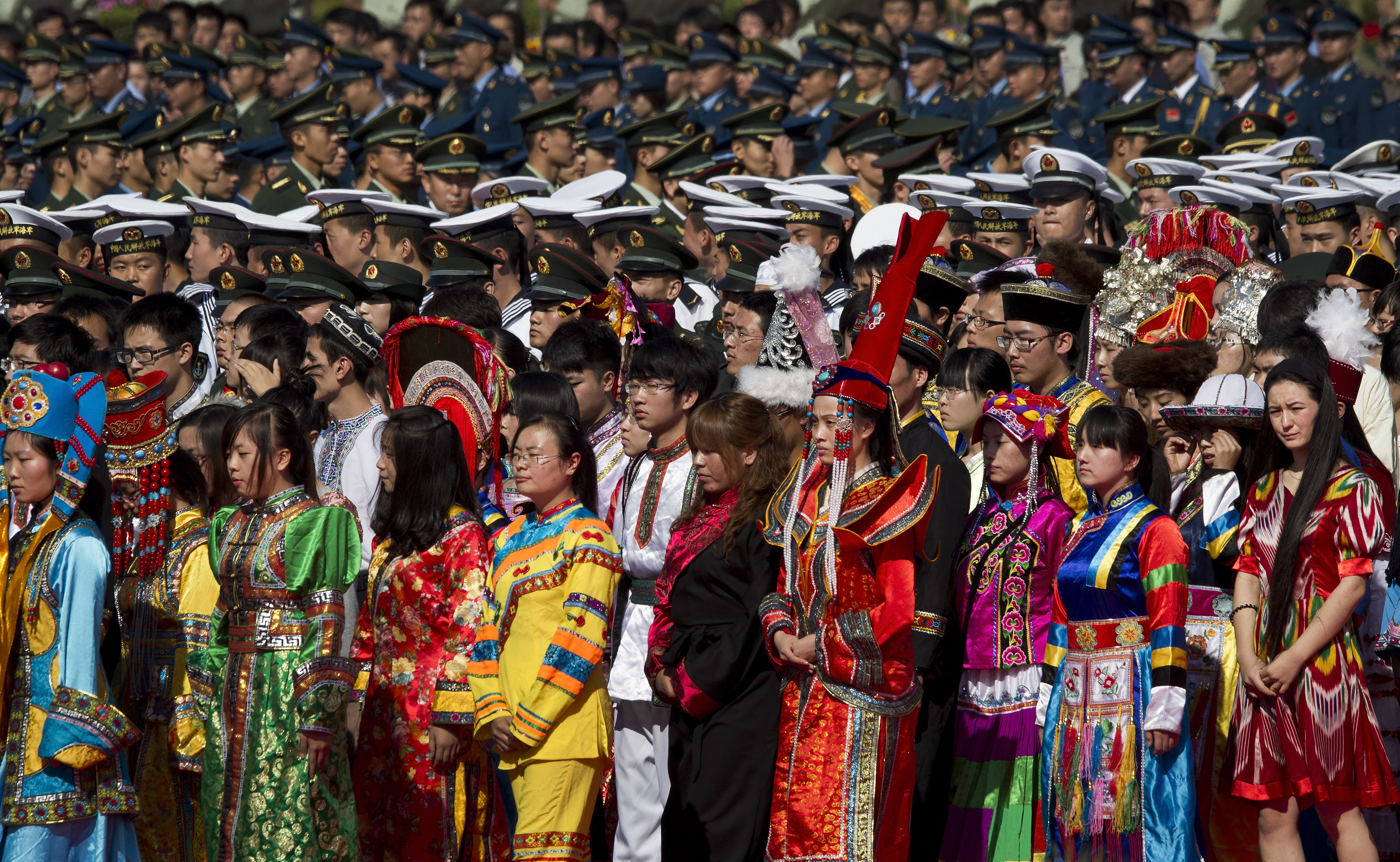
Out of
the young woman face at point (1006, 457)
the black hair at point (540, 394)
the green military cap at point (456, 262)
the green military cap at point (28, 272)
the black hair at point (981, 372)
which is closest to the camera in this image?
the young woman face at point (1006, 457)

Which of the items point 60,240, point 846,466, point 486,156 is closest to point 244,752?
point 846,466

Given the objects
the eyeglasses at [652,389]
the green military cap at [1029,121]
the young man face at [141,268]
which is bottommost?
the eyeglasses at [652,389]

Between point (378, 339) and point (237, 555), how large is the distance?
2.30 m

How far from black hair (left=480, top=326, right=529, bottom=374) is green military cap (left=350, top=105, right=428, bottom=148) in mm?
5414

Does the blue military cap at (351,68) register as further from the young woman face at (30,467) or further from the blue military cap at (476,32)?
the young woman face at (30,467)

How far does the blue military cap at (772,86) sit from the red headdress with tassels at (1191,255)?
25.8ft

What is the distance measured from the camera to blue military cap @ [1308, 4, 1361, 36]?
15.3 m

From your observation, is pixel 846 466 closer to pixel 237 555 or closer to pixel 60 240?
pixel 237 555

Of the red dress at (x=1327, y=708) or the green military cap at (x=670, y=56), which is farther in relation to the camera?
the green military cap at (x=670, y=56)

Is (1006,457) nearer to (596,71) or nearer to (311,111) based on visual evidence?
(311,111)

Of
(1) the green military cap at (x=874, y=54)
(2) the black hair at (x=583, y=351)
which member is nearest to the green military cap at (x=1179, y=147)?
(1) the green military cap at (x=874, y=54)

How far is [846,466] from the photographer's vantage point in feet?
16.8

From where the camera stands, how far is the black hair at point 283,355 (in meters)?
7.71

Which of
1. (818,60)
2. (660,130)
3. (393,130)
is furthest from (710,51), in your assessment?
(393,130)
